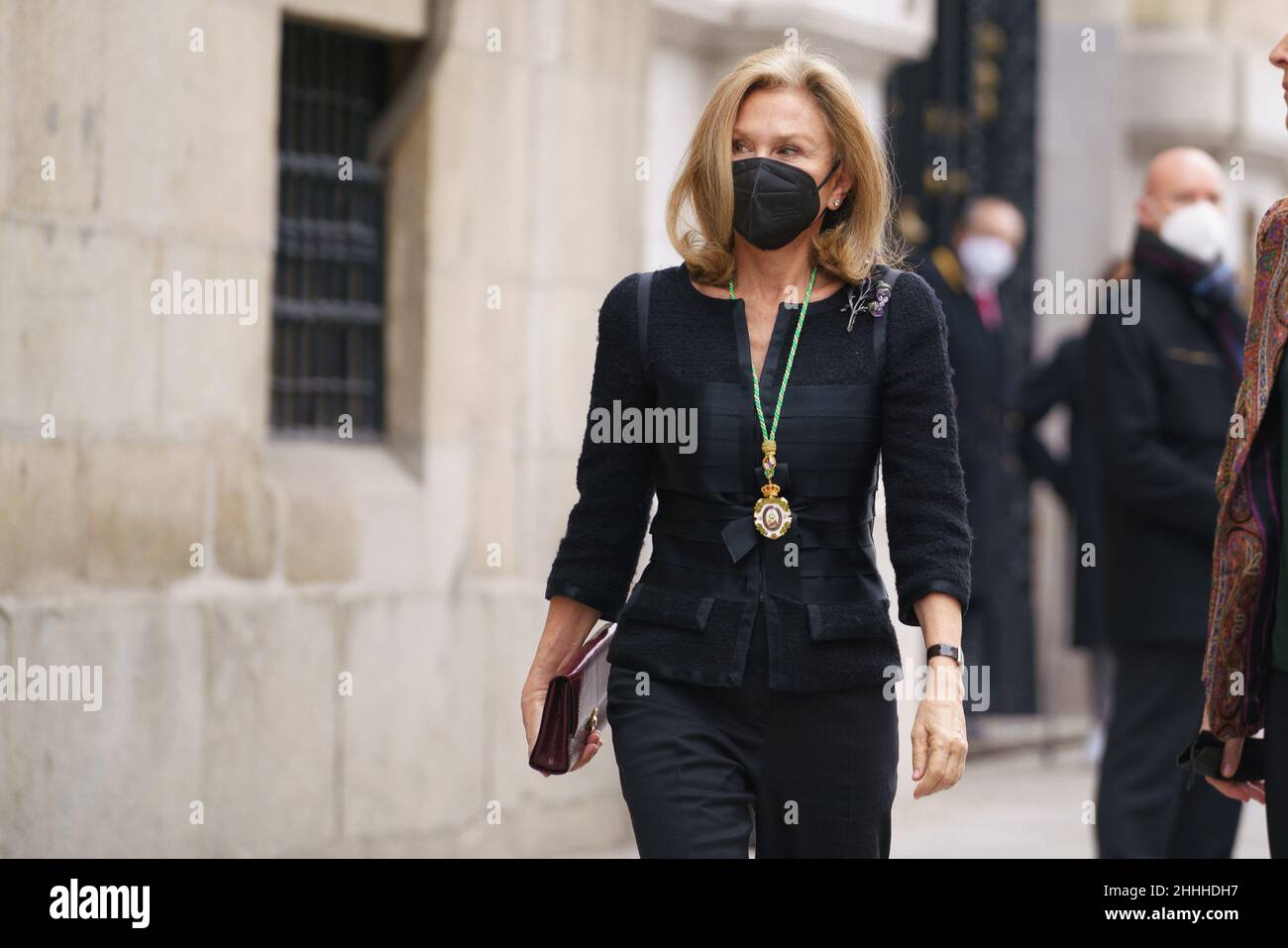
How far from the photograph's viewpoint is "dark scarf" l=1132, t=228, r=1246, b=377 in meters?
6.77

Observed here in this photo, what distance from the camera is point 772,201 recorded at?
4035 mm

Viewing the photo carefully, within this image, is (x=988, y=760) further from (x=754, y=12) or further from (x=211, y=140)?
(x=211, y=140)

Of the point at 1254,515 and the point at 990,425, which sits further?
the point at 990,425

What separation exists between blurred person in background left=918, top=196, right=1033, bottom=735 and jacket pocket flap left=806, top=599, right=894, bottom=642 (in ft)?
18.6

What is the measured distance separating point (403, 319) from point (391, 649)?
3.71 ft

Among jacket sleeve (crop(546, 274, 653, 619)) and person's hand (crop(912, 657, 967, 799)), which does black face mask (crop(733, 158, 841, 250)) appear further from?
person's hand (crop(912, 657, 967, 799))

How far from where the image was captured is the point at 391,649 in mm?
7535

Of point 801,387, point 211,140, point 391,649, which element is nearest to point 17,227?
point 211,140

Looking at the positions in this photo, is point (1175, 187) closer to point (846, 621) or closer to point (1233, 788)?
point (1233, 788)

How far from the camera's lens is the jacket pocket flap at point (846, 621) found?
390 centimetres

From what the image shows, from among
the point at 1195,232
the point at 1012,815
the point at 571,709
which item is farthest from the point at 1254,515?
the point at 1012,815

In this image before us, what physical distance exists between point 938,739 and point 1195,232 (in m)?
3.54

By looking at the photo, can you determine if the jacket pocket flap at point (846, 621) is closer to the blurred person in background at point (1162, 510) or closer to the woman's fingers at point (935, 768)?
the woman's fingers at point (935, 768)
